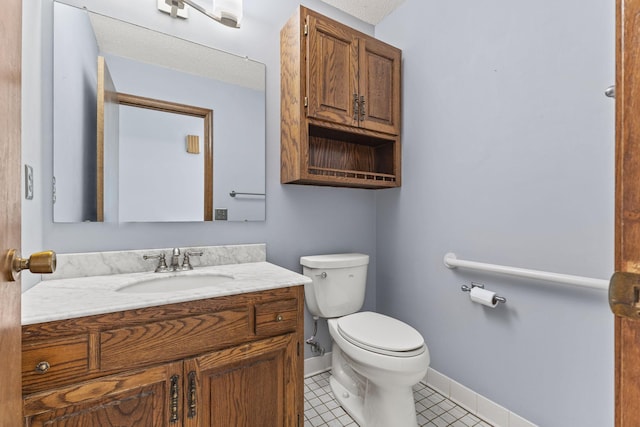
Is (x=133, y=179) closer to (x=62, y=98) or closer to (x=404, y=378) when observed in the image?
(x=62, y=98)

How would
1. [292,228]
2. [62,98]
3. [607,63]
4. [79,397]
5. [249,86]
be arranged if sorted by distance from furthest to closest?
[292,228] → [249,86] → [62,98] → [607,63] → [79,397]

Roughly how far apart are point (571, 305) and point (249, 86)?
5.81 ft

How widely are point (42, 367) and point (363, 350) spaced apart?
1.05m

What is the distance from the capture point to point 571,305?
1.15m

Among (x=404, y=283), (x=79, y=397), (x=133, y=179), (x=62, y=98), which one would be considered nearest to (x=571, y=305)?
(x=404, y=283)

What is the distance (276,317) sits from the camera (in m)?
1.10

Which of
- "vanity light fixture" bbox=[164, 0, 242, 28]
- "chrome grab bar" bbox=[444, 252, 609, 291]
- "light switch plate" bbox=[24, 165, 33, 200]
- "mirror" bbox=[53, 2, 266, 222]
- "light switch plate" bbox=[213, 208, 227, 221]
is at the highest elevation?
"vanity light fixture" bbox=[164, 0, 242, 28]

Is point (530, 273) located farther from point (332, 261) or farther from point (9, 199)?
point (9, 199)

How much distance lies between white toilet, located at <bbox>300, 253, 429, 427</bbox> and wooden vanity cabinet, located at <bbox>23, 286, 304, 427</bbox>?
1.01 feet

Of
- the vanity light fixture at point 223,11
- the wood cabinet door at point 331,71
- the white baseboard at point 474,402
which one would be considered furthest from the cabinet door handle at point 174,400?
the vanity light fixture at point 223,11

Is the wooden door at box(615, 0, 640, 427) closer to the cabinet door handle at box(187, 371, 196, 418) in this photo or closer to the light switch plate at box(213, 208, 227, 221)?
the cabinet door handle at box(187, 371, 196, 418)

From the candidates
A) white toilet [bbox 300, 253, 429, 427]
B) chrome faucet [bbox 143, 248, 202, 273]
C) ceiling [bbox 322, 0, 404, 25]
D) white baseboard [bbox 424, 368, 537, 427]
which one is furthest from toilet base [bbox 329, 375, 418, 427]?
ceiling [bbox 322, 0, 404, 25]

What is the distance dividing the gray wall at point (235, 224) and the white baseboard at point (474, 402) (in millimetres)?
586

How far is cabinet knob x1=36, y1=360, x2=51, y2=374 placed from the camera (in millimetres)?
746
